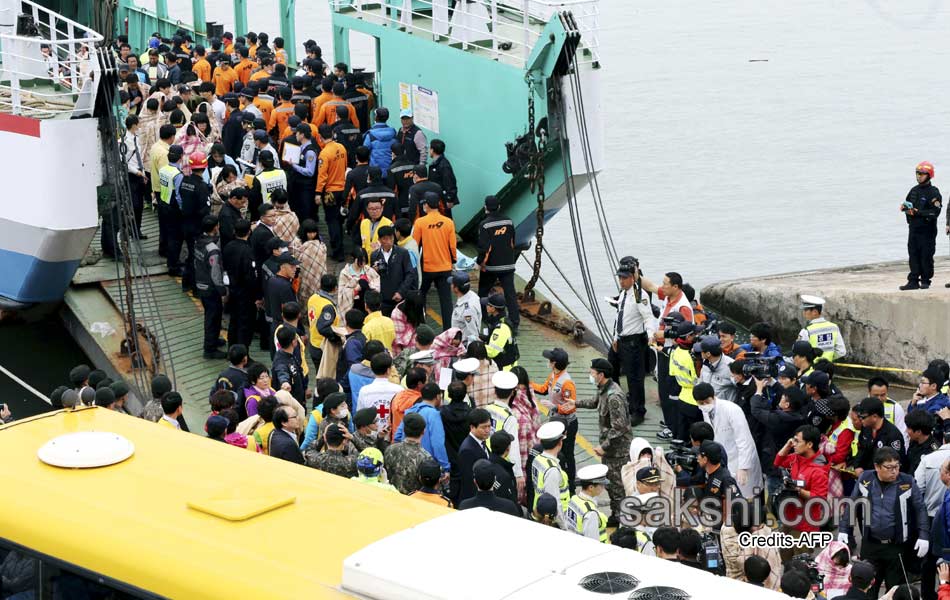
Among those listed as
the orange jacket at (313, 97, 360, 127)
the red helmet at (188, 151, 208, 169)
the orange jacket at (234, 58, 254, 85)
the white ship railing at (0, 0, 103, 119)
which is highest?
the orange jacket at (234, 58, 254, 85)

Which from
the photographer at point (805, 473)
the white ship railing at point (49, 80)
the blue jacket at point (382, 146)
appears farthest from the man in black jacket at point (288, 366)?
the blue jacket at point (382, 146)

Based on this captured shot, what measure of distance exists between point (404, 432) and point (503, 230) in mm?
4895

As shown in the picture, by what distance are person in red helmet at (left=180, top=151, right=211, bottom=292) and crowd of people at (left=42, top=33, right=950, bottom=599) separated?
0.02m

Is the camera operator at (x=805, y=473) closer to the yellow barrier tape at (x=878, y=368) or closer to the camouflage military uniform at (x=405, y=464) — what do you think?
the camouflage military uniform at (x=405, y=464)

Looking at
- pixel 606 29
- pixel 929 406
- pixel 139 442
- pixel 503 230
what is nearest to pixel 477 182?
pixel 503 230

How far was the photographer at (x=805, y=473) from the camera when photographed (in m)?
9.59

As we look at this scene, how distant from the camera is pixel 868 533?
29.7 ft

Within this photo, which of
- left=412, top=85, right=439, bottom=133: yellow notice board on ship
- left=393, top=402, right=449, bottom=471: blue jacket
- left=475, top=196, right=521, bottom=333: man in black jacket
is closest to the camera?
left=393, top=402, right=449, bottom=471: blue jacket

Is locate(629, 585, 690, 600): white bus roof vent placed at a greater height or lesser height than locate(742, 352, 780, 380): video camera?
greater

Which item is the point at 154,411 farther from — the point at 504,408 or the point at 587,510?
the point at 587,510

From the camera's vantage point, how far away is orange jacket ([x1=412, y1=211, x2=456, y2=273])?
43.2ft

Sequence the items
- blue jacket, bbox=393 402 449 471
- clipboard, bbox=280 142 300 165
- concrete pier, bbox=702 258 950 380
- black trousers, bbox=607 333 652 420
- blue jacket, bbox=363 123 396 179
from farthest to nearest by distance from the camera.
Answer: blue jacket, bbox=363 123 396 179
clipboard, bbox=280 142 300 165
concrete pier, bbox=702 258 950 380
black trousers, bbox=607 333 652 420
blue jacket, bbox=393 402 449 471

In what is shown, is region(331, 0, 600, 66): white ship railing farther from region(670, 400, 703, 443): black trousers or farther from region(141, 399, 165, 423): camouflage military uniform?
region(141, 399, 165, 423): camouflage military uniform

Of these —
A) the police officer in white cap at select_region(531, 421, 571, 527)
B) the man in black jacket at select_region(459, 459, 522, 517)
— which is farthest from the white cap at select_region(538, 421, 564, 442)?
the man in black jacket at select_region(459, 459, 522, 517)
